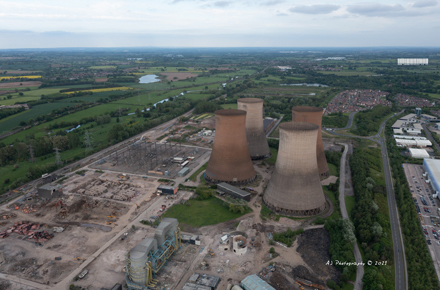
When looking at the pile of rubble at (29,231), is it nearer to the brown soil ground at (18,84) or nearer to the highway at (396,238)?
the highway at (396,238)

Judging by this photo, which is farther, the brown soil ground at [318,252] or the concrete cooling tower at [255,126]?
the concrete cooling tower at [255,126]

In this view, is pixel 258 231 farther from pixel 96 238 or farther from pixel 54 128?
pixel 54 128

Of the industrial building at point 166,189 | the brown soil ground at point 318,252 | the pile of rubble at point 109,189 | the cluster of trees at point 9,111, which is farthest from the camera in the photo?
the cluster of trees at point 9,111

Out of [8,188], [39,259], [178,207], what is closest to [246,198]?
[178,207]

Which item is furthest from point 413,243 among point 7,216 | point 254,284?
point 7,216

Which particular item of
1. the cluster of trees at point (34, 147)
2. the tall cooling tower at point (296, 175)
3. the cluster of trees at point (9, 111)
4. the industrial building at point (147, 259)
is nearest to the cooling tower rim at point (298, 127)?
the tall cooling tower at point (296, 175)

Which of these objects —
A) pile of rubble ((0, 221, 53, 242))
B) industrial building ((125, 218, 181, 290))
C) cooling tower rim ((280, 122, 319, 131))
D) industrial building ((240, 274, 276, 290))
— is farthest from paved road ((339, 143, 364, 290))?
pile of rubble ((0, 221, 53, 242))
